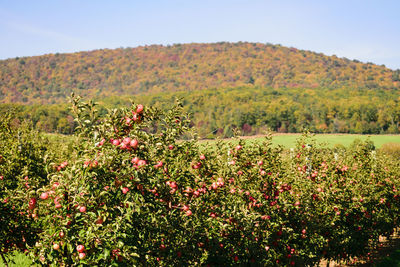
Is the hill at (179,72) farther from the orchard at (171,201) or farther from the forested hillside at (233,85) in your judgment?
the orchard at (171,201)

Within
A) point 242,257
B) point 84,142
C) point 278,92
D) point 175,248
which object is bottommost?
point 242,257

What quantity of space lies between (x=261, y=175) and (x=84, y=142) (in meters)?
3.79

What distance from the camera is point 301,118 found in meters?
91.6

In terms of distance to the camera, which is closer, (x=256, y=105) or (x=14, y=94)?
(x=256, y=105)

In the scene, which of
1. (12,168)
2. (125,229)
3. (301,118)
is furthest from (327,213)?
(301,118)

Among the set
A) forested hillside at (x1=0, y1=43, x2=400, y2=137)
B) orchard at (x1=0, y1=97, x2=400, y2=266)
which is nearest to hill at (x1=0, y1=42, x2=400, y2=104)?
forested hillside at (x1=0, y1=43, x2=400, y2=137)

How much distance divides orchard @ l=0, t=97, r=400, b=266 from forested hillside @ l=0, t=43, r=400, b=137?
2925 inches

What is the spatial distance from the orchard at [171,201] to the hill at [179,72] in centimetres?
14050

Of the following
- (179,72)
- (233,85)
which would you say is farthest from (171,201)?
(179,72)

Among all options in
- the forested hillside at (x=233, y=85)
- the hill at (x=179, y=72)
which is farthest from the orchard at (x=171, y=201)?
the hill at (x=179, y=72)

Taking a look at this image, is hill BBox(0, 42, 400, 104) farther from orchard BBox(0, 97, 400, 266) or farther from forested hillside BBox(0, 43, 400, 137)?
orchard BBox(0, 97, 400, 266)

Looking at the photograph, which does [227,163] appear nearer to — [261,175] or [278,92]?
[261,175]

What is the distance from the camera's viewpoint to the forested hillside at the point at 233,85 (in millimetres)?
92000

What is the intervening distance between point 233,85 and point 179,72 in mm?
35534
